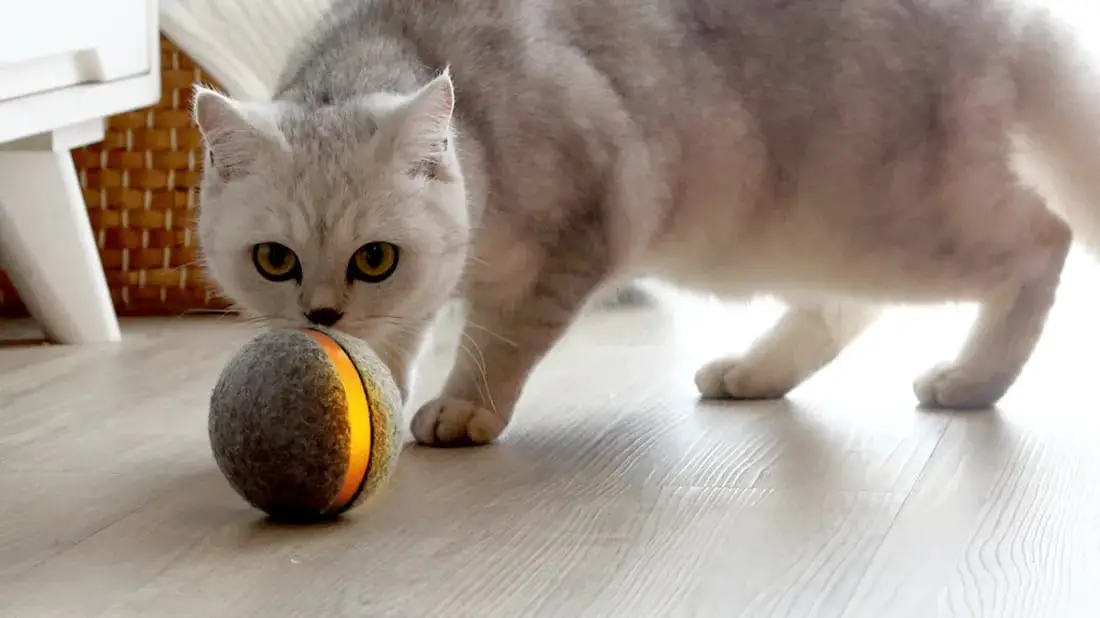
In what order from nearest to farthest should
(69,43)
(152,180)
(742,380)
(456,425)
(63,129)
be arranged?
1. (456,425)
2. (742,380)
3. (69,43)
4. (63,129)
5. (152,180)

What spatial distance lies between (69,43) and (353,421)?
1.18 m

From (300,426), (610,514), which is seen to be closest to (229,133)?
(300,426)

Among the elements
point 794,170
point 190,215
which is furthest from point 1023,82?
point 190,215

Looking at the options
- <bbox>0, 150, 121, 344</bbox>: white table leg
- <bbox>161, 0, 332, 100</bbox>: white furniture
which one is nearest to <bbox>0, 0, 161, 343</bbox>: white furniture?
<bbox>0, 150, 121, 344</bbox>: white table leg

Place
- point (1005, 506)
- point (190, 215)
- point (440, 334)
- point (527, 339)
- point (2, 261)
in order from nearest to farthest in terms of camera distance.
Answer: point (1005, 506) → point (527, 339) → point (2, 261) → point (440, 334) → point (190, 215)

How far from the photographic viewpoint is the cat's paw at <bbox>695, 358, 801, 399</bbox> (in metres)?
1.89

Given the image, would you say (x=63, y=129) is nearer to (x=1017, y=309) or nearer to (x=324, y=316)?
(x=324, y=316)

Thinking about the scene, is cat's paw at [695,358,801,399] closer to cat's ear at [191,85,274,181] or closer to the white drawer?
cat's ear at [191,85,274,181]

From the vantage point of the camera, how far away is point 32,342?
7.97 feet

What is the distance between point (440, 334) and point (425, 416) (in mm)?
931

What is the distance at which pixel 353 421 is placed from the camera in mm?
1201

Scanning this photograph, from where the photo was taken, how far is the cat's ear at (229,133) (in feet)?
4.50

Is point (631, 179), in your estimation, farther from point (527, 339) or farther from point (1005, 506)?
point (1005, 506)

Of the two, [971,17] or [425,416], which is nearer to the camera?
[425,416]
